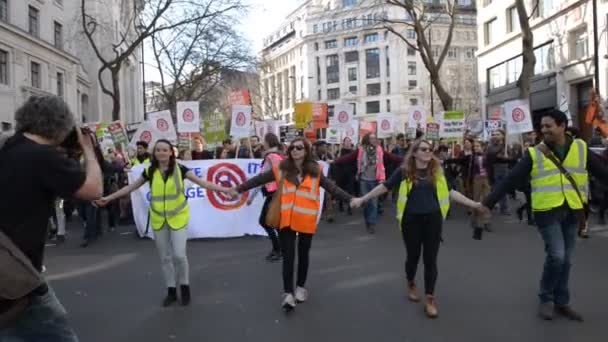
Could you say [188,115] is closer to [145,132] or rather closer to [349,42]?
[145,132]

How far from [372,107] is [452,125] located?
89.3 m

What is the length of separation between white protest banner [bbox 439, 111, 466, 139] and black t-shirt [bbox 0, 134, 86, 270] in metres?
18.5

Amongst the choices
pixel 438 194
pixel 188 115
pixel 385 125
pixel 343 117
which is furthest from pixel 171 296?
pixel 385 125

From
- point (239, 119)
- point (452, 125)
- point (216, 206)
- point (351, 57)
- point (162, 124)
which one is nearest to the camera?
point (216, 206)

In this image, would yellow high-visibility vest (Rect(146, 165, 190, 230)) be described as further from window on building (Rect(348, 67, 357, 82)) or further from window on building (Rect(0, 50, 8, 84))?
window on building (Rect(348, 67, 357, 82))

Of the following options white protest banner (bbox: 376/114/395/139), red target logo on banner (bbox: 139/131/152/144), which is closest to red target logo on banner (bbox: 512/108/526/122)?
white protest banner (bbox: 376/114/395/139)

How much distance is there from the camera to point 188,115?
15.2 meters

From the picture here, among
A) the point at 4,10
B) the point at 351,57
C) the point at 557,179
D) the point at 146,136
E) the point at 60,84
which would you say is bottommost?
the point at 557,179

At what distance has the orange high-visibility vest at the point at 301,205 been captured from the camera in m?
5.72

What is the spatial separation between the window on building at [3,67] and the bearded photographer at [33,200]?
29.9 metres

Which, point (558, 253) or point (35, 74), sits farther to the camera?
point (35, 74)

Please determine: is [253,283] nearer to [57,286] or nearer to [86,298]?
[86,298]

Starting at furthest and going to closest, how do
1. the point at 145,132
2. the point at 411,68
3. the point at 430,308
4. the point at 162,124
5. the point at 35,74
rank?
the point at 411,68 < the point at 35,74 < the point at 145,132 < the point at 162,124 < the point at 430,308

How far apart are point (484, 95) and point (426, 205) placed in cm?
3686
